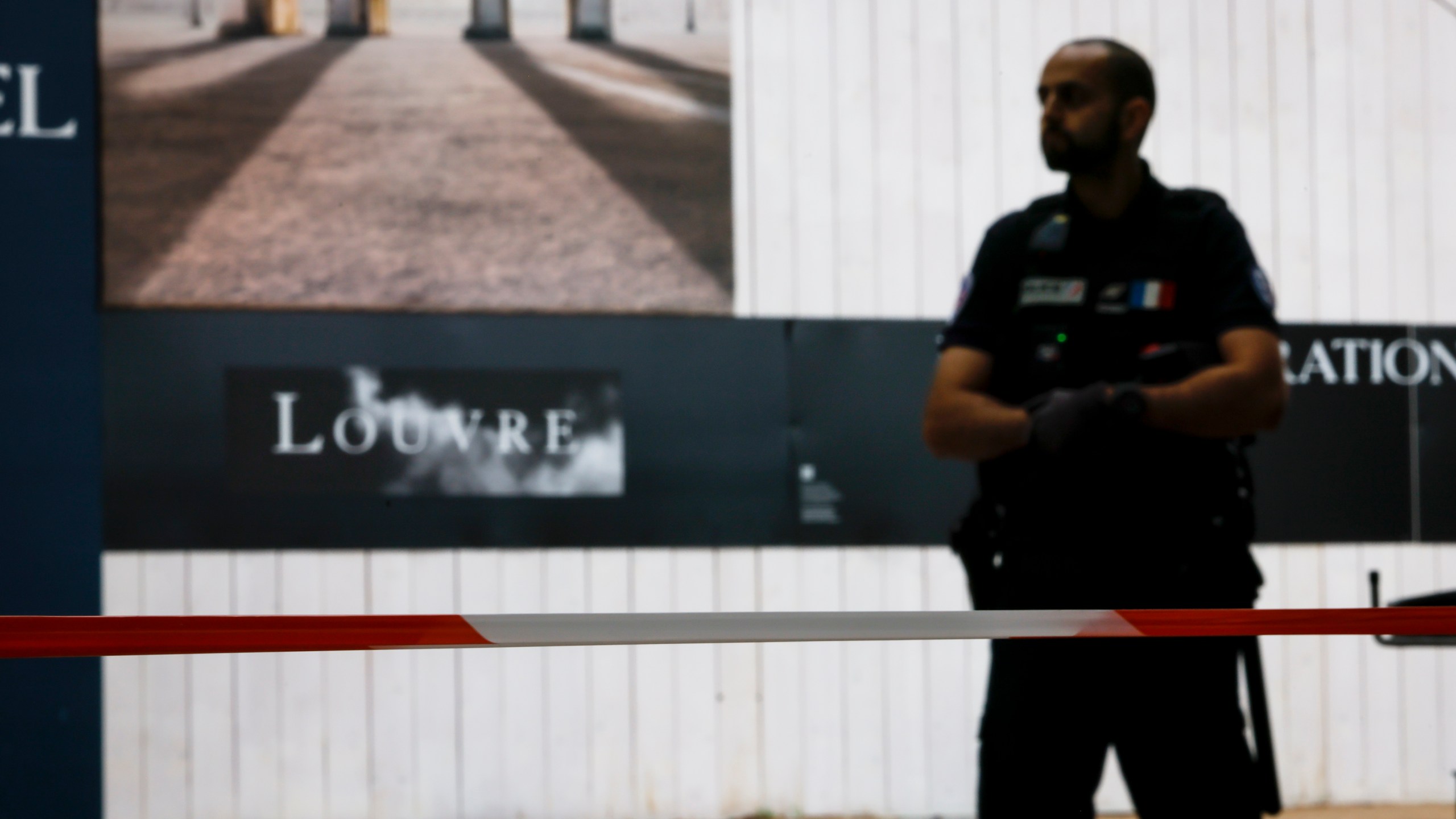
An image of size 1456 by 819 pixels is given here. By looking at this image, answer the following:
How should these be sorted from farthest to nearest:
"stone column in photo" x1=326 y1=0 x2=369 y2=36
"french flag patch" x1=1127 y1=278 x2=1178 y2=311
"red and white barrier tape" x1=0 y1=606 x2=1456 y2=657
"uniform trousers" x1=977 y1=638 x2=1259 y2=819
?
"stone column in photo" x1=326 y1=0 x2=369 y2=36 → "french flag patch" x1=1127 y1=278 x2=1178 y2=311 → "uniform trousers" x1=977 y1=638 x2=1259 y2=819 → "red and white barrier tape" x1=0 y1=606 x2=1456 y2=657

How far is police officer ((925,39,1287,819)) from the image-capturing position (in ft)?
6.34

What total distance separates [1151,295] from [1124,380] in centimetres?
16

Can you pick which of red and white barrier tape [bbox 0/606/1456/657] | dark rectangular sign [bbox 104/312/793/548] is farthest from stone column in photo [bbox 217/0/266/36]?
red and white barrier tape [bbox 0/606/1456/657]

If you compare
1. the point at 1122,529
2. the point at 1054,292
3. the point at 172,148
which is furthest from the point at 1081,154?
the point at 172,148

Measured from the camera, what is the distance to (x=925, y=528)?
254 centimetres

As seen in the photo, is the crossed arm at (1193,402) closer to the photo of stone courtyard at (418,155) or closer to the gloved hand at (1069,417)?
the gloved hand at (1069,417)

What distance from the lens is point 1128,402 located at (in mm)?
1942

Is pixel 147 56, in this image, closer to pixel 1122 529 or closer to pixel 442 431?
pixel 442 431

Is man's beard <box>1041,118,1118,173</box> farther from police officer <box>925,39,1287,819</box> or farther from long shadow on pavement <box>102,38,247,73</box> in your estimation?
long shadow on pavement <box>102,38,247,73</box>

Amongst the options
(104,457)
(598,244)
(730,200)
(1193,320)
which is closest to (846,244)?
(730,200)

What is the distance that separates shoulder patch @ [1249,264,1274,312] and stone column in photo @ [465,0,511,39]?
5.28 feet

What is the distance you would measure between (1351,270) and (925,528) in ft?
3.87

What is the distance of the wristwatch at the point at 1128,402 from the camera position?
1.94 m

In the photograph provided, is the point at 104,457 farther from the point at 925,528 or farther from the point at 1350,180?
the point at 1350,180
